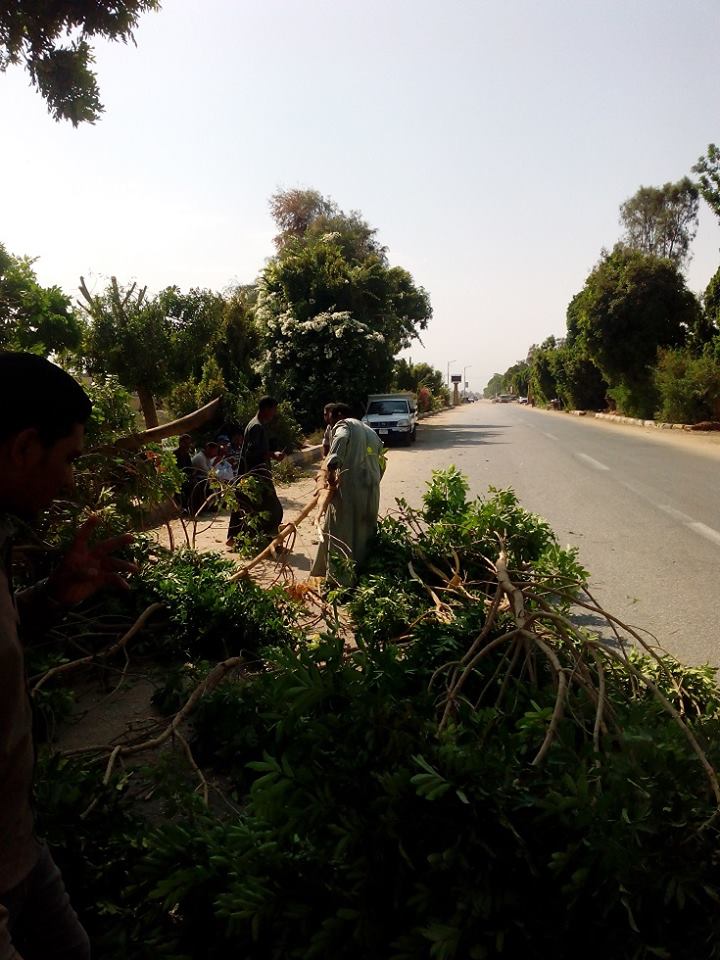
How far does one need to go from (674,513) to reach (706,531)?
1.14 meters

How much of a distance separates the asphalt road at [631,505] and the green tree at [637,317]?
10.1 m

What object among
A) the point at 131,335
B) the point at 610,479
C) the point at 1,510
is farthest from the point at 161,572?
the point at 131,335

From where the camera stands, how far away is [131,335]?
14.3 meters

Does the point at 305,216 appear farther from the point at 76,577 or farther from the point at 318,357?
the point at 76,577

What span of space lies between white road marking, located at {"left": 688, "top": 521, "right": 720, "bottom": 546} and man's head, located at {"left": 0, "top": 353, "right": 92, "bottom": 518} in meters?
7.81

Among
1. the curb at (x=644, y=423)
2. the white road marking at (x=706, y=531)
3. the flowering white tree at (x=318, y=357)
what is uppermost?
the flowering white tree at (x=318, y=357)

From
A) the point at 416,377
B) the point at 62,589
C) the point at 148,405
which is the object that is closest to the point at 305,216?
the point at 416,377

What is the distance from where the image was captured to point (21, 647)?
1243 mm

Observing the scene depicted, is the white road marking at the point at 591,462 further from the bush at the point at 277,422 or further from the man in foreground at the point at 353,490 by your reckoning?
the man in foreground at the point at 353,490

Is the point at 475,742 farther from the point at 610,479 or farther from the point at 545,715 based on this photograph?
the point at 610,479

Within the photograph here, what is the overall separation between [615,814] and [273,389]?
68.4ft

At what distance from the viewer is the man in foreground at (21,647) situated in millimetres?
1218

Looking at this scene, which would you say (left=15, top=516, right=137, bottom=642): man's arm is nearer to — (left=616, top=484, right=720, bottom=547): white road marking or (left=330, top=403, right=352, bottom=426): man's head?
(left=330, top=403, right=352, bottom=426): man's head

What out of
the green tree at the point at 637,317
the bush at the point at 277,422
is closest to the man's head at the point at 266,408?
the bush at the point at 277,422
